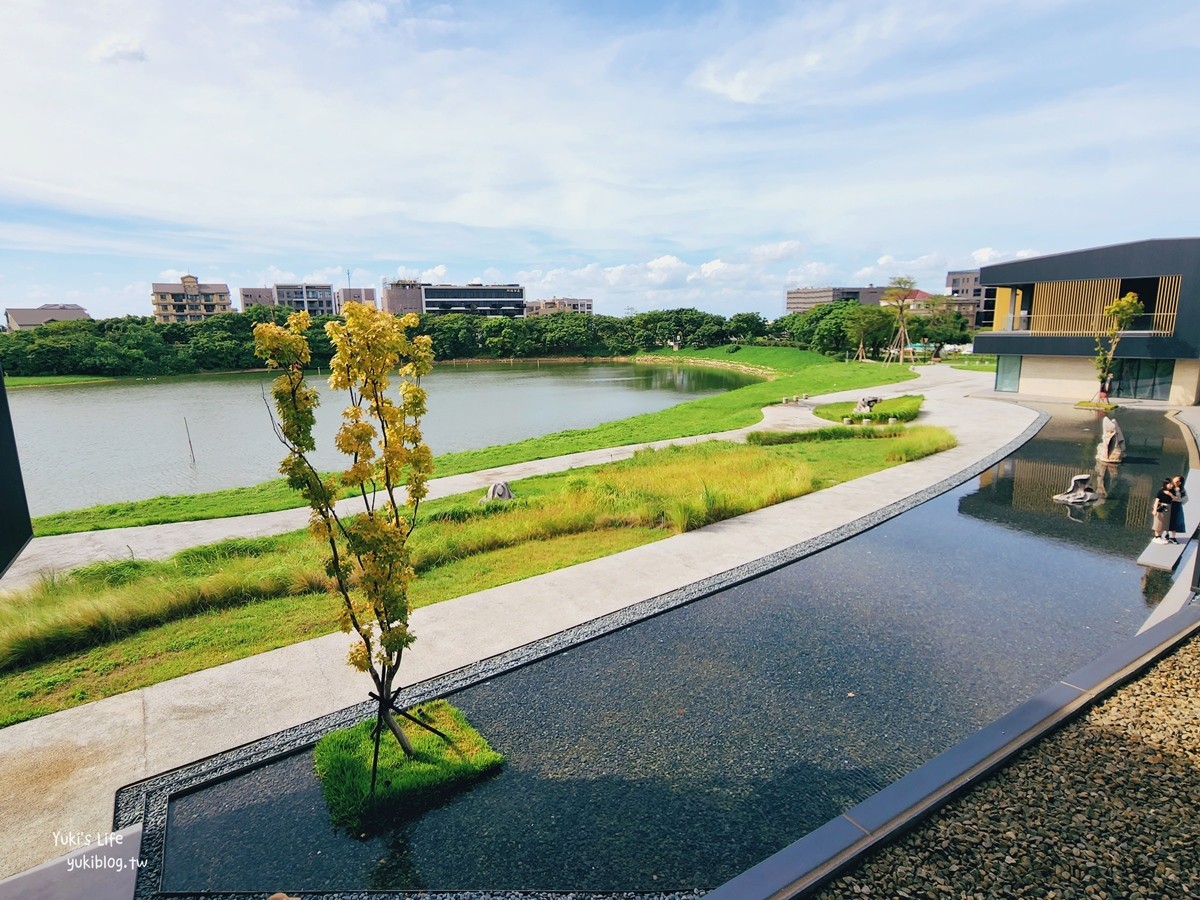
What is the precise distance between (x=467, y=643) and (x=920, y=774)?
4.35 m

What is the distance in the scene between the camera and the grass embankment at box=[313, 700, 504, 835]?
180 inches

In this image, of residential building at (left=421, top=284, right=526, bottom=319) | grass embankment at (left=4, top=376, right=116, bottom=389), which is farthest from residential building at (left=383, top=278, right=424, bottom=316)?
grass embankment at (left=4, top=376, right=116, bottom=389)

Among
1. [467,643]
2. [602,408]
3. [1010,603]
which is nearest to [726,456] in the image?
[1010,603]

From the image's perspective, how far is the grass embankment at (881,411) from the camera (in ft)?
74.2

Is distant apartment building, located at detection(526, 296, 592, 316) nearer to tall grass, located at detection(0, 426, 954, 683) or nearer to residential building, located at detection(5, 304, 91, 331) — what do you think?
residential building, located at detection(5, 304, 91, 331)

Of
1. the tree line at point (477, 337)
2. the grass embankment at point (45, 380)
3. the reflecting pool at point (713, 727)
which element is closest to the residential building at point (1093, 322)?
the reflecting pool at point (713, 727)

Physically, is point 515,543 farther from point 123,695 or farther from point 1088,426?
point 1088,426

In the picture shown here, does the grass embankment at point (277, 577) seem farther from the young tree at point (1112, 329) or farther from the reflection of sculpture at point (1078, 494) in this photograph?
the young tree at point (1112, 329)

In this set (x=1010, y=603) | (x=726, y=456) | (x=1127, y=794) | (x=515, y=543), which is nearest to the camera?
(x=1127, y=794)

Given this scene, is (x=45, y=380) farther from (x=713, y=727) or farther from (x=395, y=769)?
(x=713, y=727)

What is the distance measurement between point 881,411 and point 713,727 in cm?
2053

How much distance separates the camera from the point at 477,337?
81438 millimetres

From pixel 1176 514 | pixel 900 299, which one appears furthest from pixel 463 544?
pixel 900 299

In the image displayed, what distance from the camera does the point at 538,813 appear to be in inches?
178
